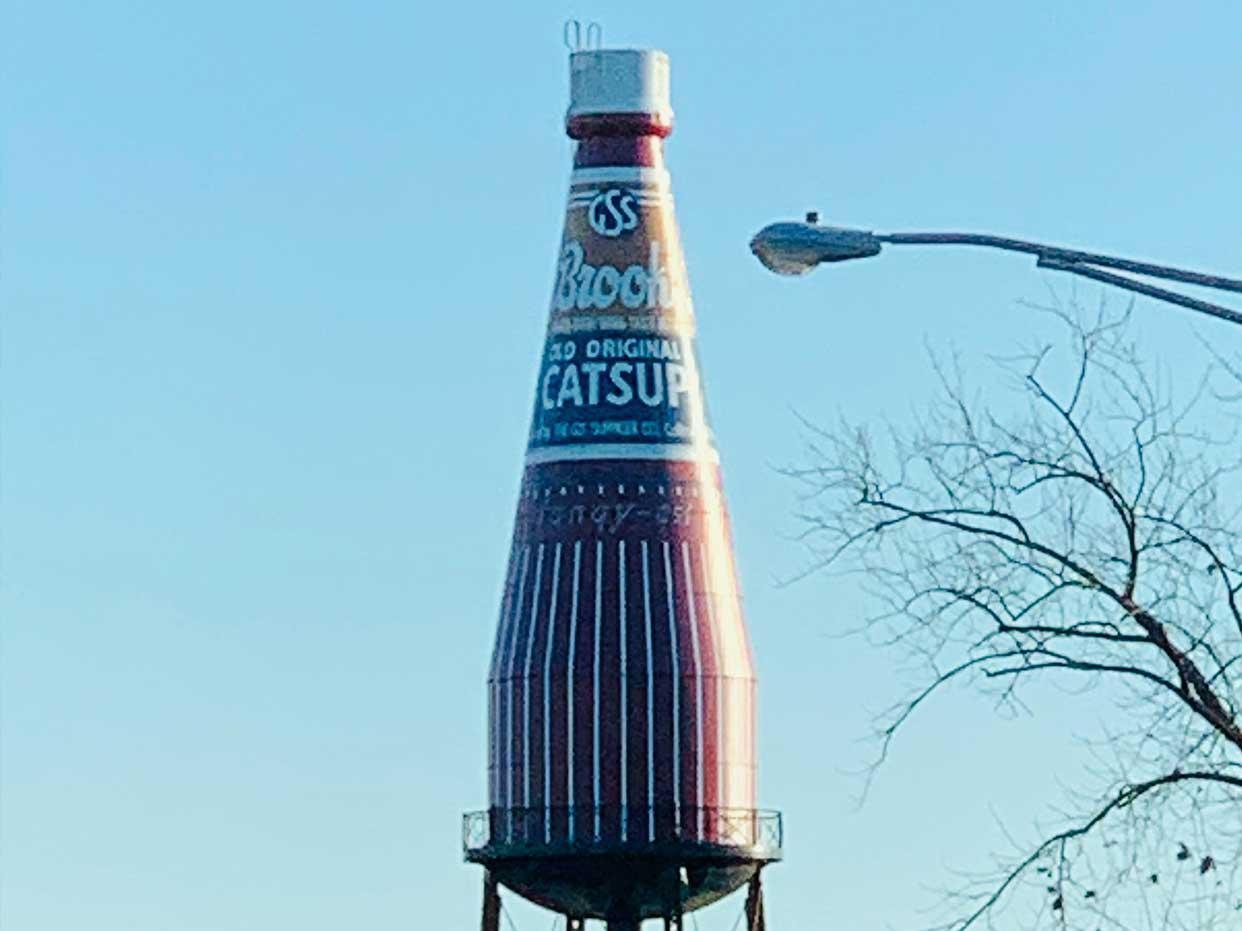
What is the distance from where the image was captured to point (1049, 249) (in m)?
29.9

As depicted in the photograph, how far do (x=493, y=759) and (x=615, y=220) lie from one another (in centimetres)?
776

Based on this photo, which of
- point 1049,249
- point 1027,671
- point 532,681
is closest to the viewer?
point 1049,249

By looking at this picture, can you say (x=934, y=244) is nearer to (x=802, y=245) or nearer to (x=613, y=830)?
(x=802, y=245)

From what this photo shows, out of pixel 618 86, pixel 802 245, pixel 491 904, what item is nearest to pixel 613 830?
pixel 491 904

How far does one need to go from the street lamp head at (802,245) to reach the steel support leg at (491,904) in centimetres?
4133

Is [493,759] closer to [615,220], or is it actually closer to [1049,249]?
[615,220]

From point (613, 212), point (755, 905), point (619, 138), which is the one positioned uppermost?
point (619, 138)

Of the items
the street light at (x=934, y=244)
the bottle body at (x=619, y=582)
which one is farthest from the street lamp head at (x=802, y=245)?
the bottle body at (x=619, y=582)

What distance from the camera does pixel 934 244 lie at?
30250mm

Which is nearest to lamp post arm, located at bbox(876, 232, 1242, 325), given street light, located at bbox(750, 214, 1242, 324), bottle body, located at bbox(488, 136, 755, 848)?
street light, located at bbox(750, 214, 1242, 324)

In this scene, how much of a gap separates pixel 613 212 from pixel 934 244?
134 ft

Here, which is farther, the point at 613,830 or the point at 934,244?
the point at 613,830

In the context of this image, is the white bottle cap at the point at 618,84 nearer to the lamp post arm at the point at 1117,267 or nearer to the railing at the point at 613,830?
the railing at the point at 613,830

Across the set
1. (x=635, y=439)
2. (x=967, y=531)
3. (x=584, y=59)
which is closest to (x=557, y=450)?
(x=635, y=439)
